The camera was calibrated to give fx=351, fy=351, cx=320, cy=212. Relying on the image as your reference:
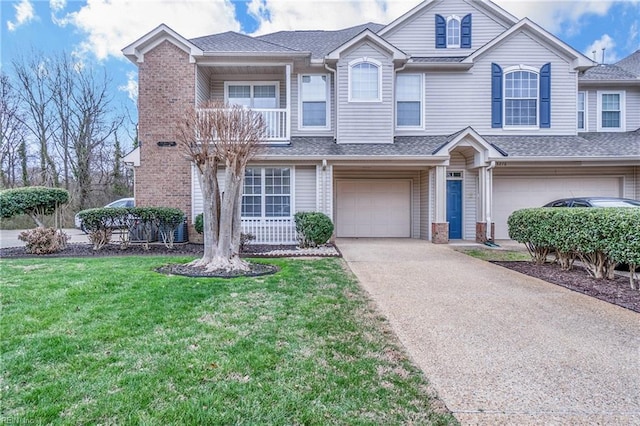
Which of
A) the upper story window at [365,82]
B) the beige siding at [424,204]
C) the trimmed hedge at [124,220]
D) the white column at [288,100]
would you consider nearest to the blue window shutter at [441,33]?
the upper story window at [365,82]

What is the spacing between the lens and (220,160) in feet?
24.3

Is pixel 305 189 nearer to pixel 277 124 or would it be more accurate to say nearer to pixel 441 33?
pixel 277 124

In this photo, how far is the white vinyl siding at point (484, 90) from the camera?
13.7 metres

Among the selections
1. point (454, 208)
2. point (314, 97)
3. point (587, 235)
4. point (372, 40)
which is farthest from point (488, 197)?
point (314, 97)

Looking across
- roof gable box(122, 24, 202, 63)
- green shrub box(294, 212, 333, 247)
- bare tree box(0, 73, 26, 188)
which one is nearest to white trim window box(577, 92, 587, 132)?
green shrub box(294, 212, 333, 247)

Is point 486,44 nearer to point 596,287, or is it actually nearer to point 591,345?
point 596,287

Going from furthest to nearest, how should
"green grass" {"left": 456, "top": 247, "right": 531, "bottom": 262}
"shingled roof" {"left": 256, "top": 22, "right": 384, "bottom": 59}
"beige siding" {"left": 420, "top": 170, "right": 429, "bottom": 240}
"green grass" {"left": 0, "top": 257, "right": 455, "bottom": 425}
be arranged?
"shingled roof" {"left": 256, "top": 22, "right": 384, "bottom": 59} → "beige siding" {"left": 420, "top": 170, "right": 429, "bottom": 240} → "green grass" {"left": 456, "top": 247, "right": 531, "bottom": 262} → "green grass" {"left": 0, "top": 257, "right": 455, "bottom": 425}

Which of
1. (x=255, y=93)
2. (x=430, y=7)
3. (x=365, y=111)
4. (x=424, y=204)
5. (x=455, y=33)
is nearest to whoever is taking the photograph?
(x=365, y=111)

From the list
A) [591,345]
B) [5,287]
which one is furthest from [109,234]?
[591,345]

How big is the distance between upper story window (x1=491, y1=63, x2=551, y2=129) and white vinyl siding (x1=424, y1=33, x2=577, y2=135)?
0.19m

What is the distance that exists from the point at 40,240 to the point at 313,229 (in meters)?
7.49

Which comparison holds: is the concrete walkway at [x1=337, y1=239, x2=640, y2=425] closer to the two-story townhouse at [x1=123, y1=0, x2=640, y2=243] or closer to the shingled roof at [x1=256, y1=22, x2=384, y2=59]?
the two-story townhouse at [x1=123, y1=0, x2=640, y2=243]

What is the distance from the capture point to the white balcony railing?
12609 millimetres

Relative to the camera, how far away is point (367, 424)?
235 cm
